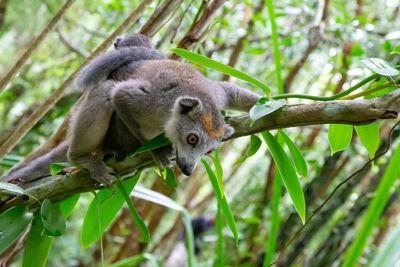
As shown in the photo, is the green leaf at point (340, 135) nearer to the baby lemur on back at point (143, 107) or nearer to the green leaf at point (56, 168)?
the baby lemur on back at point (143, 107)

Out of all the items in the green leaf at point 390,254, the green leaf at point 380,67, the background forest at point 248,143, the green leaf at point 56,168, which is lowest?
the background forest at point 248,143

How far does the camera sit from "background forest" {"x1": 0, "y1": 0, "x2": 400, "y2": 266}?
2.05 m

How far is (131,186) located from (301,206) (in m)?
0.86

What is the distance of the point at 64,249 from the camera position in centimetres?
512

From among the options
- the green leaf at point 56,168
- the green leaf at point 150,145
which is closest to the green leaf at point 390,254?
the green leaf at point 150,145

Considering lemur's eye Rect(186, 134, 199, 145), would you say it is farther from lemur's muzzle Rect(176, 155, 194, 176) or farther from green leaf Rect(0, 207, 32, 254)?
green leaf Rect(0, 207, 32, 254)

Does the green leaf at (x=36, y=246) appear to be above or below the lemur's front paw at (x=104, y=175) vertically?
below

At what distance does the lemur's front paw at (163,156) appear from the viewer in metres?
2.13

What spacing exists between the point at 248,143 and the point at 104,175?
2847 mm

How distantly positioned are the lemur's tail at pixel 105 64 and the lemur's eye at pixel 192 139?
70cm

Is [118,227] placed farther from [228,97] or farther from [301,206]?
[301,206]

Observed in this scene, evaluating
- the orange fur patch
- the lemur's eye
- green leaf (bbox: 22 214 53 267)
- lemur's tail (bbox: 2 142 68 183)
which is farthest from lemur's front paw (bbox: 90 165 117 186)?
lemur's tail (bbox: 2 142 68 183)

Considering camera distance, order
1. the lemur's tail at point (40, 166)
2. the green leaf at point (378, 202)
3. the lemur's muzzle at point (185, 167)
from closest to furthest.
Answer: the green leaf at point (378, 202), the lemur's muzzle at point (185, 167), the lemur's tail at point (40, 166)

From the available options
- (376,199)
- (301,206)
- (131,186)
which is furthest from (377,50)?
(376,199)
